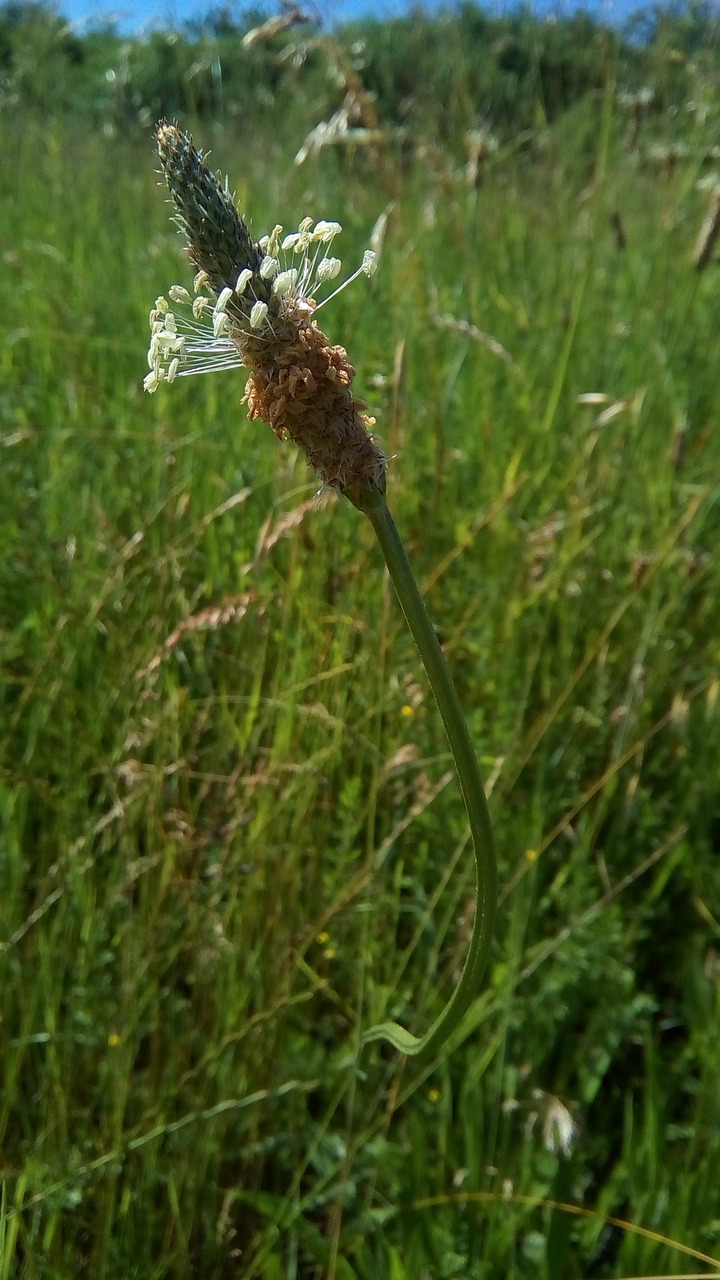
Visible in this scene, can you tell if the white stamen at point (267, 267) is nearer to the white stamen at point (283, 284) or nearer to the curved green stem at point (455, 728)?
the white stamen at point (283, 284)

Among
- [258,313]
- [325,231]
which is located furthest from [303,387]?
[325,231]

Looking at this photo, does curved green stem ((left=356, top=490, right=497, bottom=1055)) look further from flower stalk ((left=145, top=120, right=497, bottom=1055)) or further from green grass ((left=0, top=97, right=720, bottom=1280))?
green grass ((left=0, top=97, right=720, bottom=1280))

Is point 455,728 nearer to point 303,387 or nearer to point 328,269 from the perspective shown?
point 303,387

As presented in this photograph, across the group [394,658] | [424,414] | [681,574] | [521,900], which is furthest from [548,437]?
[521,900]

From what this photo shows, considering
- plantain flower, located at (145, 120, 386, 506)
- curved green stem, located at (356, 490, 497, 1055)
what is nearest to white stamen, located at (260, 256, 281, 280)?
plantain flower, located at (145, 120, 386, 506)

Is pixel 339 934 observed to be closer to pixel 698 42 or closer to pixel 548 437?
pixel 548 437

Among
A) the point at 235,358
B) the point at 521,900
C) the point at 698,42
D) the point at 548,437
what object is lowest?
the point at 521,900
